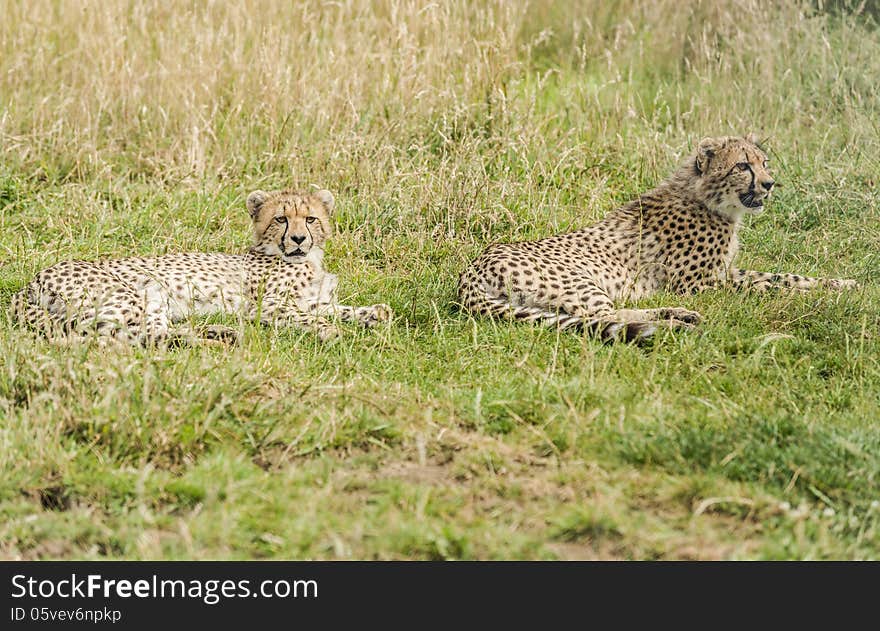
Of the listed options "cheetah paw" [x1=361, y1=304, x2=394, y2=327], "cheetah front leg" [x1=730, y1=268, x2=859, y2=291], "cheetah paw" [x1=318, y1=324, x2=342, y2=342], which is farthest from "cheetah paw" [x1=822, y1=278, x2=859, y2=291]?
"cheetah paw" [x1=318, y1=324, x2=342, y2=342]

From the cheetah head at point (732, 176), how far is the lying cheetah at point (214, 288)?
1.69m

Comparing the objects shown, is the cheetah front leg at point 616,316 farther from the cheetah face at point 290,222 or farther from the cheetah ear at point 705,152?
the cheetah face at point 290,222

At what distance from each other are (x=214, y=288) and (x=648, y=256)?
6.30 ft

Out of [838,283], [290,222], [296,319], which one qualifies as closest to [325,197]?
[290,222]

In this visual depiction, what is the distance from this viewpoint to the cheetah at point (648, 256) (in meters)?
4.89

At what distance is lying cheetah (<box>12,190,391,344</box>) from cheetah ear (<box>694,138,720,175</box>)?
1698mm

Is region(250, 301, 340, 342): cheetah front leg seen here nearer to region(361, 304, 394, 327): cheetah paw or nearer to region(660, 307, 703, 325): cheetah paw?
region(361, 304, 394, 327): cheetah paw

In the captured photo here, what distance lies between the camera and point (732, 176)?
18.0ft

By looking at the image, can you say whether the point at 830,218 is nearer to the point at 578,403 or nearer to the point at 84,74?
the point at 578,403

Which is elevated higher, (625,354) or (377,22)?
(377,22)

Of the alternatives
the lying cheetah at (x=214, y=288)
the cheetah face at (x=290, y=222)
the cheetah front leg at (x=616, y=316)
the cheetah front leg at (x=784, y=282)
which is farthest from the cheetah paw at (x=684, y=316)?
the cheetah face at (x=290, y=222)

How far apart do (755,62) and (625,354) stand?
3915 mm
